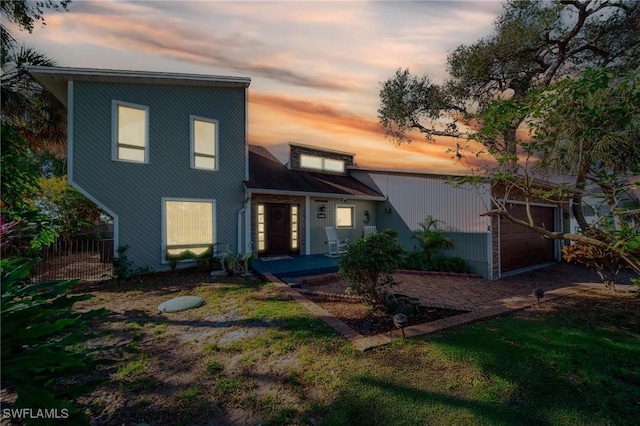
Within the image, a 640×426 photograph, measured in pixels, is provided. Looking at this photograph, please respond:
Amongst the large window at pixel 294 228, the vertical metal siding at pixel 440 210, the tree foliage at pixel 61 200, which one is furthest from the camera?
the tree foliage at pixel 61 200

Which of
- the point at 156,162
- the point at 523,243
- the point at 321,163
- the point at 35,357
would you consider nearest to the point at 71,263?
the point at 156,162

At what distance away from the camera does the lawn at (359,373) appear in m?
2.52

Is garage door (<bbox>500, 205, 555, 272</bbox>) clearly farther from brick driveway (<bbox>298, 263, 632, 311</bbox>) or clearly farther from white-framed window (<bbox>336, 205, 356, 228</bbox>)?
white-framed window (<bbox>336, 205, 356, 228</bbox>)

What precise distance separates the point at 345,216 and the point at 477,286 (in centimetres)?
632

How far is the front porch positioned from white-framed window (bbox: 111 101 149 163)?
16.7 ft

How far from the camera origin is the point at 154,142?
8891 mm

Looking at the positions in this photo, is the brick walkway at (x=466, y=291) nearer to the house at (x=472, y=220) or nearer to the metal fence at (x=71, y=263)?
the house at (x=472, y=220)

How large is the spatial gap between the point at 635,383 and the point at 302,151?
12.3 meters

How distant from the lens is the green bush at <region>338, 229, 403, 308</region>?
4816 millimetres

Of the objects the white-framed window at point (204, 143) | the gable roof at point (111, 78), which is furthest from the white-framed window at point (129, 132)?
the white-framed window at point (204, 143)

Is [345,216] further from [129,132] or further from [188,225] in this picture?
[129,132]

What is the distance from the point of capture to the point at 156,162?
8.89 m

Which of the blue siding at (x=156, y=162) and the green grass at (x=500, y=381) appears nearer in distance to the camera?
the green grass at (x=500, y=381)

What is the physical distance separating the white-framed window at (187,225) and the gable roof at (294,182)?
1772mm
